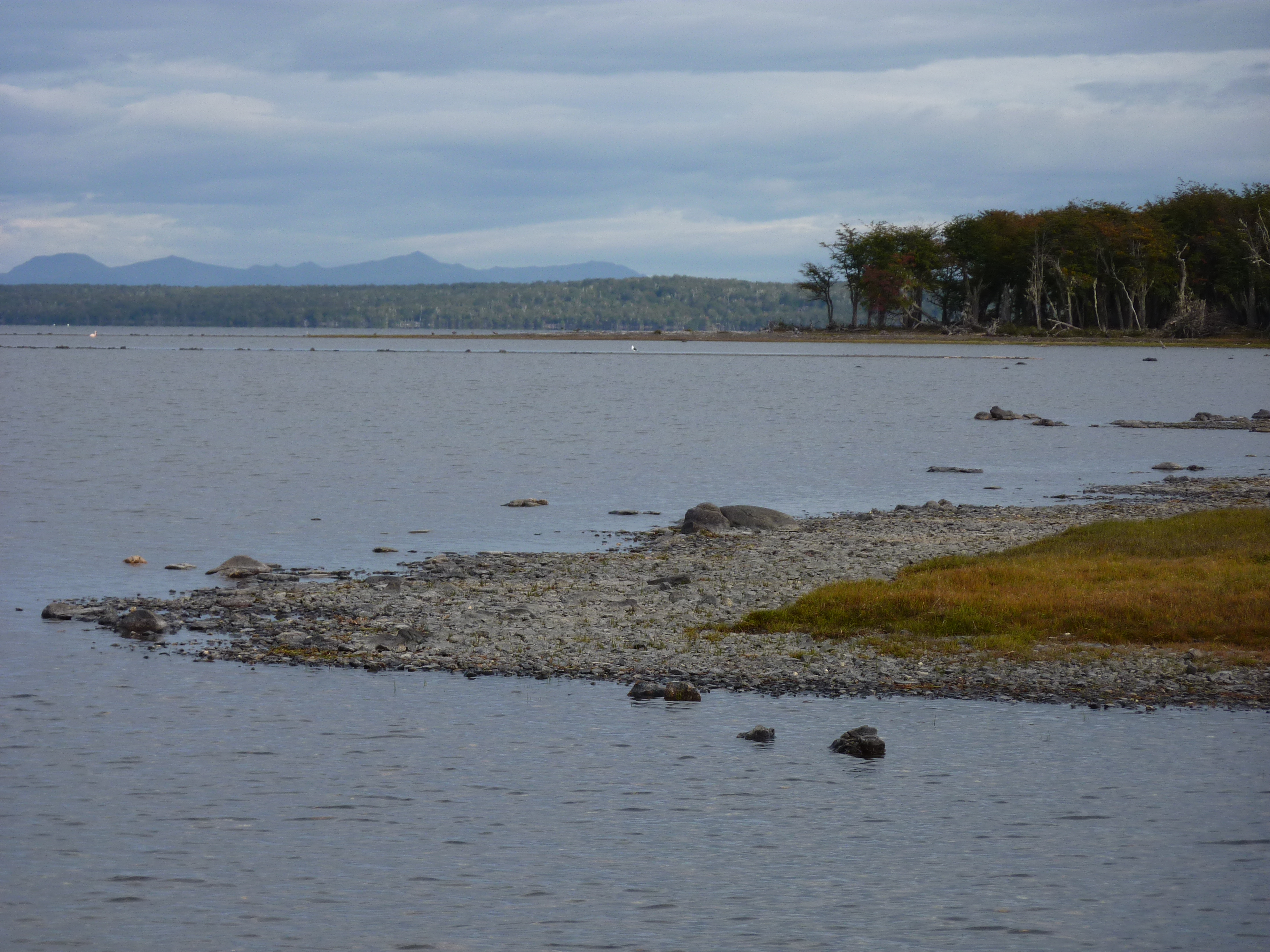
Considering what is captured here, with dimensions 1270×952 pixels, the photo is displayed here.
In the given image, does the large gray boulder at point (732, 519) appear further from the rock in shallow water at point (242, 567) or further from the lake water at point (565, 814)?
the rock in shallow water at point (242, 567)

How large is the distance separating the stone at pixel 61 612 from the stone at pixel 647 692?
12938 mm

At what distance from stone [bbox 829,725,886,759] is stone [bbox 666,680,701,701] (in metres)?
3.05

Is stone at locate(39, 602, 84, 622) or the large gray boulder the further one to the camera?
the large gray boulder

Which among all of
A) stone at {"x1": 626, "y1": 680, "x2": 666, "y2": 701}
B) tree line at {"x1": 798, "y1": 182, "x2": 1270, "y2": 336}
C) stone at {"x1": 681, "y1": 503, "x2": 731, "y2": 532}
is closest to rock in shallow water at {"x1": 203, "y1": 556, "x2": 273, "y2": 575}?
stone at {"x1": 681, "y1": 503, "x2": 731, "y2": 532}

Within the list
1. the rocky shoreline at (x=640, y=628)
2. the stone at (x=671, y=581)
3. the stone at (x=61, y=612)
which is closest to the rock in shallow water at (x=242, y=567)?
the rocky shoreline at (x=640, y=628)

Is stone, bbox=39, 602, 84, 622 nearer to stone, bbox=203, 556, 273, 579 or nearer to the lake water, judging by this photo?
the lake water

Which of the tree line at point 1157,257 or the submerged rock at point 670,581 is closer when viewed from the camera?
the submerged rock at point 670,581

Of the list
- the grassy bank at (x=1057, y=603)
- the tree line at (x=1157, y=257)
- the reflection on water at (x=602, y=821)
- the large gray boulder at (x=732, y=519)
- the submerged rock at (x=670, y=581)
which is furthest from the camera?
the tree line at (x=1157, y=257)

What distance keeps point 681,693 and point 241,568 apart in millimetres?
15029

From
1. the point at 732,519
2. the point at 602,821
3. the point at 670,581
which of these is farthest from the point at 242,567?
the point at 602,821

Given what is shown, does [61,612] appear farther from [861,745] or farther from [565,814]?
[861,745]

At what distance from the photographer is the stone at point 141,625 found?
26250 millimetres

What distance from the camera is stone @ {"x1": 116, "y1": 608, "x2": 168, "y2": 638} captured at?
26250mm

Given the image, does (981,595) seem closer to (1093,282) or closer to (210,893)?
(210,893)
